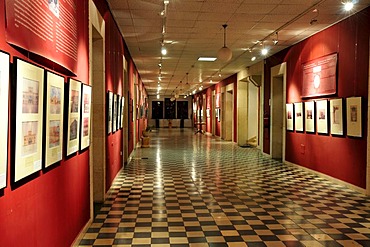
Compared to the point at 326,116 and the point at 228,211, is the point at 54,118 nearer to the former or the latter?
the point at 228,211

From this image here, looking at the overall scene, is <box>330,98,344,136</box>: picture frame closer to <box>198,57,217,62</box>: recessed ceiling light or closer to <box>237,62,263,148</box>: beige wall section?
<box>198,57,217,62</box>: recessed ceiling light

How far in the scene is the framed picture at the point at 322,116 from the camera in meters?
9.52

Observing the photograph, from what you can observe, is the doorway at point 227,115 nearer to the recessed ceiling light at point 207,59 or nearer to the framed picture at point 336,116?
the recessed ceiling light at point 207,59

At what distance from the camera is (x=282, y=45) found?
11.9m

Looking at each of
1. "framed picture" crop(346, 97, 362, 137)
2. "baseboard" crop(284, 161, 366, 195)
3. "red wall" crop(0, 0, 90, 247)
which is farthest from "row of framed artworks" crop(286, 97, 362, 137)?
"red wall" crop(0, 0, 90, 247)

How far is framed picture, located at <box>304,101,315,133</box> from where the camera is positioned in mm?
10336

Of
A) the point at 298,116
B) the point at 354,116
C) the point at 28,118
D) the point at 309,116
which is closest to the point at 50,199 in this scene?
the point at 28,118

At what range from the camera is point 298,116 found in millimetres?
11375

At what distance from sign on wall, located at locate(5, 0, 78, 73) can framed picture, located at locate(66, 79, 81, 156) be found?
0.72 feet

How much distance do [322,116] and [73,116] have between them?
292 inches

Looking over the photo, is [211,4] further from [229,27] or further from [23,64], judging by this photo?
[23,64]

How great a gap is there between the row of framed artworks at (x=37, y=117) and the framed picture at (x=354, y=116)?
618 centimetres

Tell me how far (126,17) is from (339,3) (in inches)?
182

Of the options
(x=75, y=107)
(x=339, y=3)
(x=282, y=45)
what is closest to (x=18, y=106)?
(x=75, y=107)
